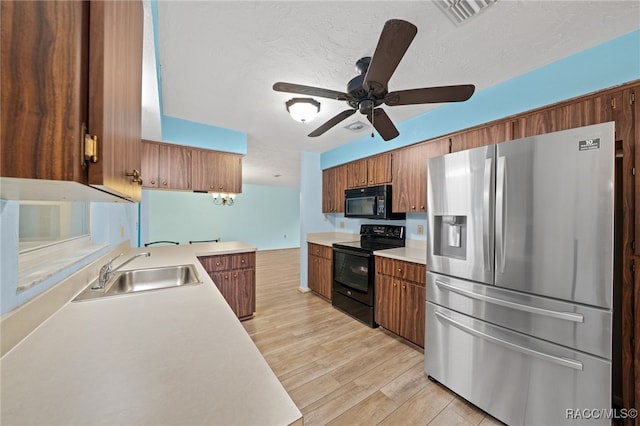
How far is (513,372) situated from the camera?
1.41 metres

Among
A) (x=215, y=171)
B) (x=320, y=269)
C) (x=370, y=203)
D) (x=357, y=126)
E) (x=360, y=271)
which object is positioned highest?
(x=357, y=126)

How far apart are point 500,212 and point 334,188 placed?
2593 millimetres

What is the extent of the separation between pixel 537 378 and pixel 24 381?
2.19 metres

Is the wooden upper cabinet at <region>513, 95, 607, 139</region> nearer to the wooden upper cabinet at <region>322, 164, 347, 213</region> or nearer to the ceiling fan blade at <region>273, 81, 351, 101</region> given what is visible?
the ceiling fan blade at <region>273, 81, 351, 101</region>

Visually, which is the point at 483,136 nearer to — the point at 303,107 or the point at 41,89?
the point at 303,107

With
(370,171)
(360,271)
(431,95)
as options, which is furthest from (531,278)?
(370,171)

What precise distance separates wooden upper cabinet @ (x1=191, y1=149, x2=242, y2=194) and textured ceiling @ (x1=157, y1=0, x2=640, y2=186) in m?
0.90

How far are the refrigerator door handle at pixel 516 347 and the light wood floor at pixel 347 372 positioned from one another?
1.74 ft

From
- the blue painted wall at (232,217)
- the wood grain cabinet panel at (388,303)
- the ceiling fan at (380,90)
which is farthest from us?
the blue painted wall at (232,217)

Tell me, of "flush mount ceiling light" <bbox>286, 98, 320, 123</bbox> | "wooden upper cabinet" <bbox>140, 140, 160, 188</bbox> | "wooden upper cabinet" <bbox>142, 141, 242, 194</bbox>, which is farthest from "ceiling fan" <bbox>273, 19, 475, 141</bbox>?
"wooden upper cabinet" <bbox>140, 140, 160, 188</bbox>

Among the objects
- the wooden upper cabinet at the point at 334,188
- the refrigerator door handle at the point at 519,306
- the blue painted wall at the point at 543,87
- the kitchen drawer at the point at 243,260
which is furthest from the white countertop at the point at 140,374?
the wooden upper cabinet at the point at 334,188

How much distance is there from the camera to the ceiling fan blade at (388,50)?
976mm

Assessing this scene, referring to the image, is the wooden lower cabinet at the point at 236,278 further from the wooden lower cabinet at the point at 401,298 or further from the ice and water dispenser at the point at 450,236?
the ice and water dispenser at the point at 450,236

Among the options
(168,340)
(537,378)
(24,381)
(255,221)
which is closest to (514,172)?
(537,378)
